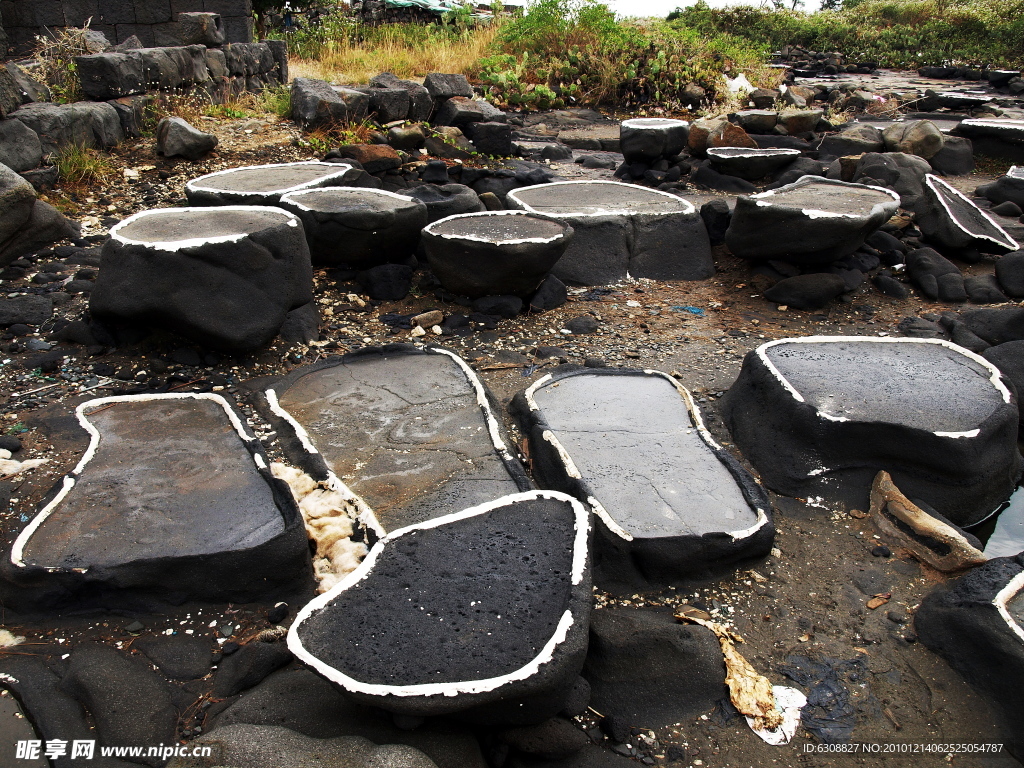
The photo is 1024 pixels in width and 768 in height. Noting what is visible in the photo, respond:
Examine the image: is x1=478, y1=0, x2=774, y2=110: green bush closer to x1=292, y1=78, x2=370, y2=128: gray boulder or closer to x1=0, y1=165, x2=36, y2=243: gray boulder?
x1=292, y1=78, x2=370, y2=128: gray boulder

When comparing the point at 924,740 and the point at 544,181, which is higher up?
the point at 544,181

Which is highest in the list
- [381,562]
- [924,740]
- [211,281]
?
[211,281]

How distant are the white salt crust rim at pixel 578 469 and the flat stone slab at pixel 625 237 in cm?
161

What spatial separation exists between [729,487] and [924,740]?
1.05 meters

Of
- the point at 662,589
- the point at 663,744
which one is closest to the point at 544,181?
the point at 662,589

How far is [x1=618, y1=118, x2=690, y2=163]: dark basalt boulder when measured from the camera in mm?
7273

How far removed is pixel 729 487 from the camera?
2.91 m

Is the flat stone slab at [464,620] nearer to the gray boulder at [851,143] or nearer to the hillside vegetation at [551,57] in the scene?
the gray boulder at [851,143]

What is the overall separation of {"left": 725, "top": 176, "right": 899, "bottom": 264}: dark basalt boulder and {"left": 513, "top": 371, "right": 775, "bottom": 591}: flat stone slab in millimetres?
1718

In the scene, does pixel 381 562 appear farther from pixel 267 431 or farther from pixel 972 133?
pixel 972 133

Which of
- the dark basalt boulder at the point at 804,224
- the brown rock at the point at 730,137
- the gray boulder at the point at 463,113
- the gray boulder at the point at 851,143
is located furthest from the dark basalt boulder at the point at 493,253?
the gray boulder at the point at 463,113

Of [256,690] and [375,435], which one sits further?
[375,435]

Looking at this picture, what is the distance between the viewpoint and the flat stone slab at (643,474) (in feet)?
8.50

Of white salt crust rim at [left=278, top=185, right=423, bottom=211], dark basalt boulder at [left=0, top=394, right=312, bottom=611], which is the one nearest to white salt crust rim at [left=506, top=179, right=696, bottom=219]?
white salt crust rim at [left=278, top=185, right=423, bottom=211]
